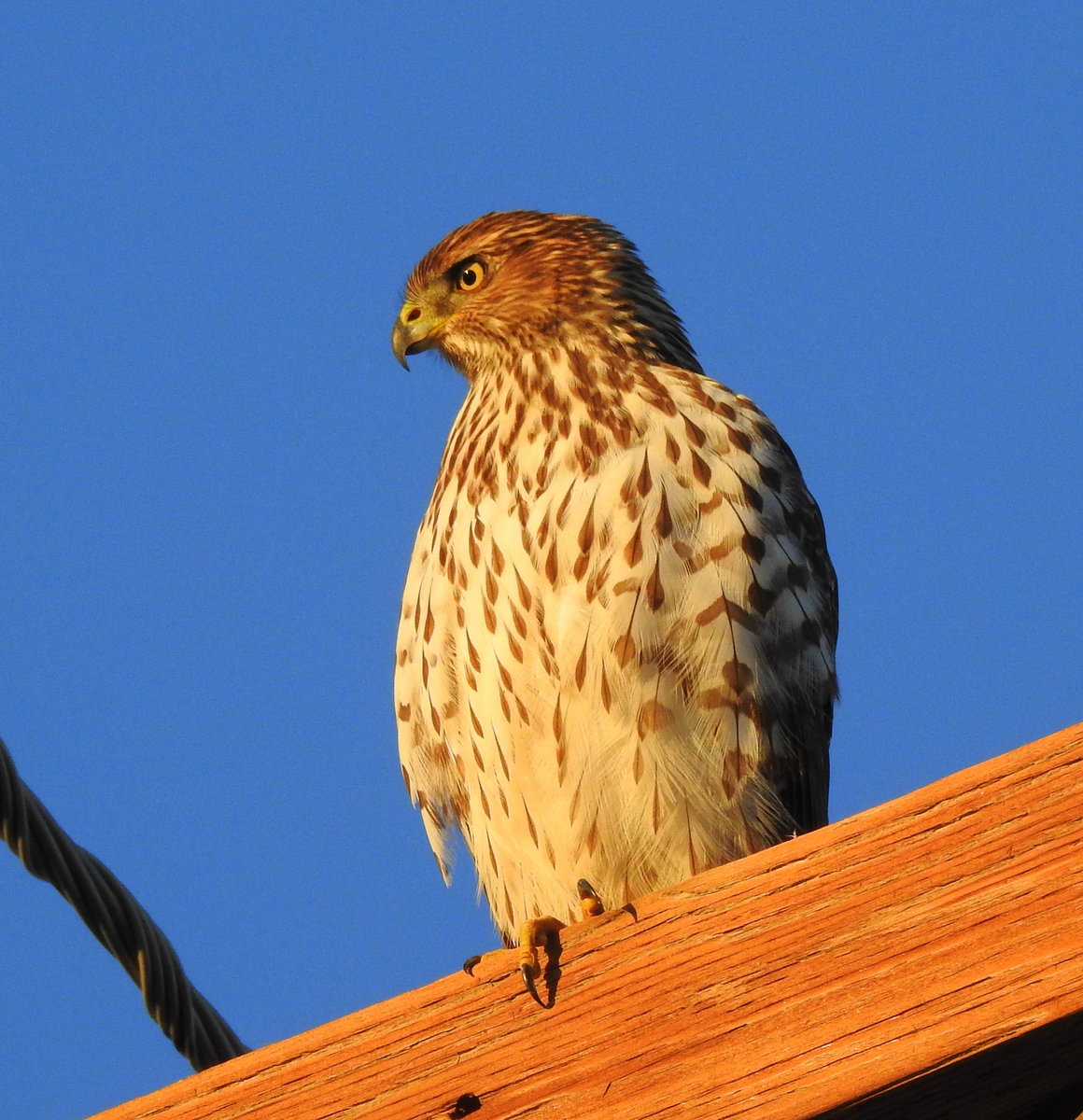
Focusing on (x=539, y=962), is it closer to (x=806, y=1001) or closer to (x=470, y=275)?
(x=806, y=1001)

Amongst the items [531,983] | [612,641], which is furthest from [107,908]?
[612,641]

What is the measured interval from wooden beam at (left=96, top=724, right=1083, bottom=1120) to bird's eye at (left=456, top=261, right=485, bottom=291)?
9.42 ft

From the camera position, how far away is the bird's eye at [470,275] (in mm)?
4773

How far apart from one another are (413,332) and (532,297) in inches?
18.0

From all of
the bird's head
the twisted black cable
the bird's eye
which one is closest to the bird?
the bird's head

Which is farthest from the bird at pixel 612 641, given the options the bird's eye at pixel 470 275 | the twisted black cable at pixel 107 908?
the twisted black cable at pixel 107 908

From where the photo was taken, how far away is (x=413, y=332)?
15.8ft

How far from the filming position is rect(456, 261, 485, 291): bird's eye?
4773mm

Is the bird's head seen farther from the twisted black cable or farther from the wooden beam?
the wooden beam

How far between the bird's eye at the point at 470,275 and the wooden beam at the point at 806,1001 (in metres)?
2.87

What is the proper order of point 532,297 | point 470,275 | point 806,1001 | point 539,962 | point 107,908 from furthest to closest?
point 470,275, point 532,297, point 107,908, point 539,962, point 806,1001

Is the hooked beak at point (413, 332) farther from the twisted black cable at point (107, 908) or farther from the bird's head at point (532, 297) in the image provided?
the twisted black cable at point (107, 908)

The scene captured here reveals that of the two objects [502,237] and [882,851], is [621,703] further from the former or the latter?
[502,237]

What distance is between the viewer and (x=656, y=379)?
153 inches
